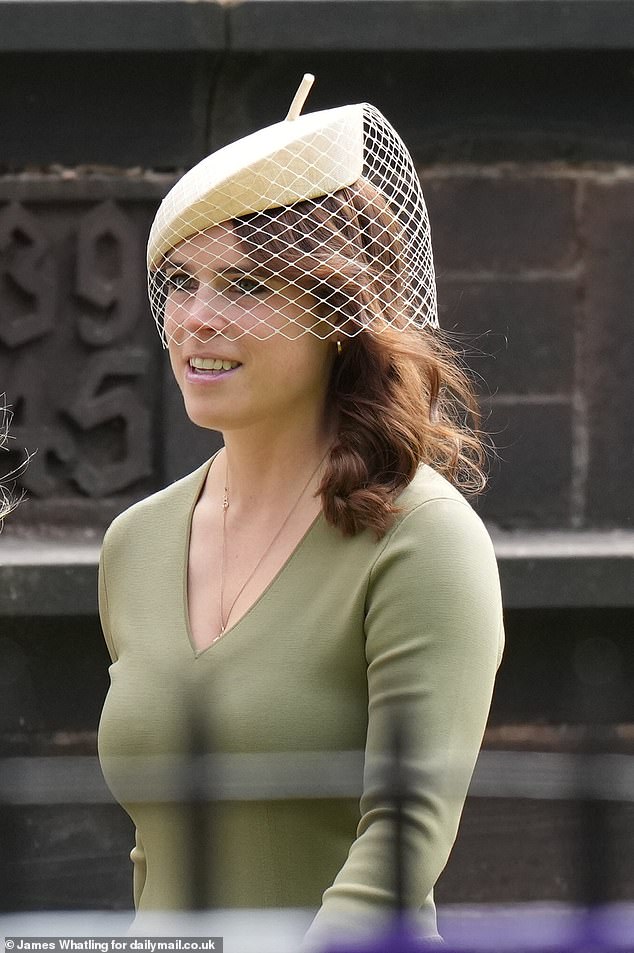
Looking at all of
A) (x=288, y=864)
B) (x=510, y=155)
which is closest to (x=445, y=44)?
(x=510, y=155)

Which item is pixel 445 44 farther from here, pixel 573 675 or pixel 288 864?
pixel 288 864

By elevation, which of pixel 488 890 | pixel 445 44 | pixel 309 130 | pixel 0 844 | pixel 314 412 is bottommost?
pixel 488 890

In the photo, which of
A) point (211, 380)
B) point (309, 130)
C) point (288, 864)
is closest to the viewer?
point (288, 864)

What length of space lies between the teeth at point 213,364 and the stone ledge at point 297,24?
2309mm

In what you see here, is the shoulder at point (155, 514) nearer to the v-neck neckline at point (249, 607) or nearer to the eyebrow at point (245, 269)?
the v-neck neckline at point (249, 607)

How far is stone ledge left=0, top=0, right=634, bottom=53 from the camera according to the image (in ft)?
13.3

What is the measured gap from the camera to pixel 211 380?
1.99 m

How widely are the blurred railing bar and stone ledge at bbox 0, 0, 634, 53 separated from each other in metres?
3.02

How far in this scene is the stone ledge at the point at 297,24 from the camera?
404cm

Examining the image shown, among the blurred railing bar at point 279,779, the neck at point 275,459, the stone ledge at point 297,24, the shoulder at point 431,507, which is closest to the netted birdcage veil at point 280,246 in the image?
the neck at point 275,459

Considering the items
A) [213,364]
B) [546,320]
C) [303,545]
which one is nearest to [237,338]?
[213,364]

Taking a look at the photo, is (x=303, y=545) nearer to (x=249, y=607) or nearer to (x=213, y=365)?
(x=249, y=607)

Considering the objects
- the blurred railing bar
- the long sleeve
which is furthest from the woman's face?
the blurred railing bar

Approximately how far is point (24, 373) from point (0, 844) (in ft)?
9.75
